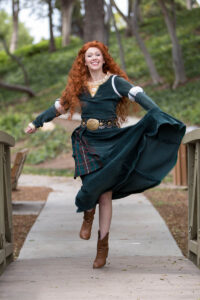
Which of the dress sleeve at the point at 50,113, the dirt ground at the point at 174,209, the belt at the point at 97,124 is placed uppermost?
the dress sleeve at the point at 50,113

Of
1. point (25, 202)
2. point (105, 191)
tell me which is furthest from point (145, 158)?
point (25, 202)

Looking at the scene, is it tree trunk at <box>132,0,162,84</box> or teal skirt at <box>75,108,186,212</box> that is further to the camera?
tree trunk at <box>132,0,162,84</box>

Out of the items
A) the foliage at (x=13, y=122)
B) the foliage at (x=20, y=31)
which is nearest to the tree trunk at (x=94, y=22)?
the foliage at (x=13, y=122)

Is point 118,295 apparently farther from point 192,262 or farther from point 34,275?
point 192,262

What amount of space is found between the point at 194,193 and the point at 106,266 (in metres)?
0.95

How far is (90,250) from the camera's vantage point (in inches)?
210

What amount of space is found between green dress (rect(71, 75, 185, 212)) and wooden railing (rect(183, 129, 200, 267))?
12.2 inches

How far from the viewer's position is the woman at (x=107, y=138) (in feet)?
13.7

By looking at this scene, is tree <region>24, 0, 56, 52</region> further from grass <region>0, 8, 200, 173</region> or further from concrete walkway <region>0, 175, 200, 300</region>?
concrete walkway <region>0, 175, 200, 300</region>

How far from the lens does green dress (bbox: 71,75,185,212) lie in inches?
163

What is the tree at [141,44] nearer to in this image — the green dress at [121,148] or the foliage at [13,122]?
the foliage at [13,122]

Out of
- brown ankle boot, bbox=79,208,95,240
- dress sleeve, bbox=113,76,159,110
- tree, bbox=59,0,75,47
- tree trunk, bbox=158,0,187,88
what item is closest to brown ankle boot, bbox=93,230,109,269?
brown ankle boot, bbox=79,208,95,240

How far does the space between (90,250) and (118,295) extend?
1831 mm

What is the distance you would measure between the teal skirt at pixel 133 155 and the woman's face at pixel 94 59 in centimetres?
56
